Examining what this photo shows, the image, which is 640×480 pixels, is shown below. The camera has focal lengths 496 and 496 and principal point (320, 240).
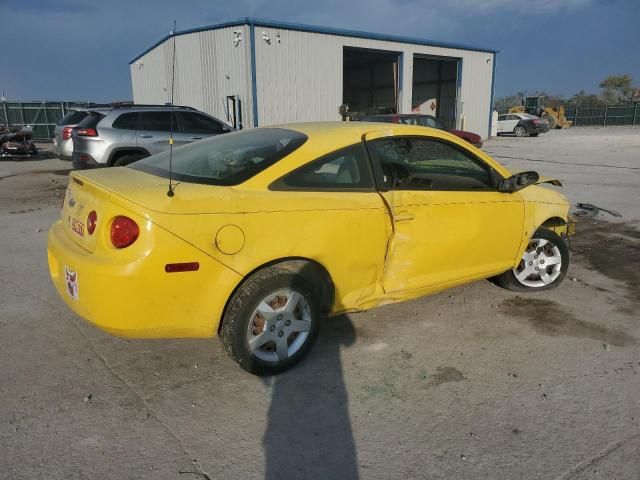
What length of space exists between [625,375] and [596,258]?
2.86 metres

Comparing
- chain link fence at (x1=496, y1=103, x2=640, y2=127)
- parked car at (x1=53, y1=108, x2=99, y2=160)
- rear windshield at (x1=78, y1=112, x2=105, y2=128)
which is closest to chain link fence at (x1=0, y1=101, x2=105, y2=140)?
parked car at (x1=53, y1=108, x2=99, y2=160)

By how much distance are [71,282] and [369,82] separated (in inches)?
1274

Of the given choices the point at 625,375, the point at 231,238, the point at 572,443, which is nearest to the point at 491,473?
the point at 572,443

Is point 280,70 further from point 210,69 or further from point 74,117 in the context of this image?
point 74,117

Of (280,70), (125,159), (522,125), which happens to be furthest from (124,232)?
(522,125)

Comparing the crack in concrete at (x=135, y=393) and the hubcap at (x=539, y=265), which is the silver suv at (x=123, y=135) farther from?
the hubcap at (x=539, y=265)

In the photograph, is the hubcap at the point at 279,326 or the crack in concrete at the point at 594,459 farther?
the hubcap at the point at 279,326

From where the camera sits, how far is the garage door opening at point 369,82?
1198 inches

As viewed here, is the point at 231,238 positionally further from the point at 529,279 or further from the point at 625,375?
the point at 529,279

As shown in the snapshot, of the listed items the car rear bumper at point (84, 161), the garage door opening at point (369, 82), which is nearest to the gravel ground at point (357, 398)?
the car rear bumper at point (84, 161)

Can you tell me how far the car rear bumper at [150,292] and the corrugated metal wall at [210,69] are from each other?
55.0ft

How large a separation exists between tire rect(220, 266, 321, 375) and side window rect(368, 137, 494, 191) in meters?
1.00

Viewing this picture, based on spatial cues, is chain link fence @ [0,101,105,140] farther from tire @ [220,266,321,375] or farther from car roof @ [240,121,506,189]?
tire @ [220,266,321,375]

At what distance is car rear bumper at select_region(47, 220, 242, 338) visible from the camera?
2578 mm
